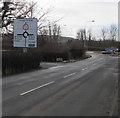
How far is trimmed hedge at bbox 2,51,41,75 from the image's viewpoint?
2442cm

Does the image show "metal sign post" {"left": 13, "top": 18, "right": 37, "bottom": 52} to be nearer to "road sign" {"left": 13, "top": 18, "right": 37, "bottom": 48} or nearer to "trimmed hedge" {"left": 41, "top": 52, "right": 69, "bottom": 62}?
"road sign" {"left": 13, "top": 18, "right": 37, "bottom": 48}

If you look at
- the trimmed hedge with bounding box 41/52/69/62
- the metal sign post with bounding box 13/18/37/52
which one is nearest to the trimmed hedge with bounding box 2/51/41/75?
the metal sign post with bounding box 13/18/37/52

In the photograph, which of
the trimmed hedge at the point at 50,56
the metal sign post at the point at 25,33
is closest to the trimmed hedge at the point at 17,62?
the metal sign post at the point at 25,33

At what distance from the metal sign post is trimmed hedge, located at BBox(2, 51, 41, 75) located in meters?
3.11

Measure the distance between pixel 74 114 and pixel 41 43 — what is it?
130 ft

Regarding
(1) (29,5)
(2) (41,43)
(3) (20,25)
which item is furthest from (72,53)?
(3) (20,25)

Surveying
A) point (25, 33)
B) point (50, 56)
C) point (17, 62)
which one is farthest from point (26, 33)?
point (50, 56)

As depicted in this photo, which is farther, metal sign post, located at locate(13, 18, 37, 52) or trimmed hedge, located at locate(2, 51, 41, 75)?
metal sign post, located at locate(13, 18, 37, 52)

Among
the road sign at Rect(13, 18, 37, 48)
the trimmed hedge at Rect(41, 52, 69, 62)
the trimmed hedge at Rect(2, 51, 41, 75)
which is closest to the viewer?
the trimmed hedge at Rect(2, 51, 41, 75)

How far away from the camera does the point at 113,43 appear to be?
13012 centimetres

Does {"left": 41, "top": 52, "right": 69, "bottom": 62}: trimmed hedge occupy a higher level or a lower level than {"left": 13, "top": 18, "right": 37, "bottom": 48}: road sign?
lower

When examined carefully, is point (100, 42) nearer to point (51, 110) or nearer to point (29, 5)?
point (29, 5)

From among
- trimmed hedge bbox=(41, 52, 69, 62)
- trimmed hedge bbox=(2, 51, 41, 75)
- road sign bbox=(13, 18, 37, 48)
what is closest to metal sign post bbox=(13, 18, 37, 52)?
road sign bbox=(13, 18, 37, 48)

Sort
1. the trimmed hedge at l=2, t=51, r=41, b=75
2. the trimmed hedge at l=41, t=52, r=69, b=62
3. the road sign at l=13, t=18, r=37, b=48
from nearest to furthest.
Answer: the trimmed hedge at l=2, t=51, r=41, b=75
the road sign at l=13, t=18, r=37, b=48
the trimmed hedge at l=41, t=52, r=69, b=62
